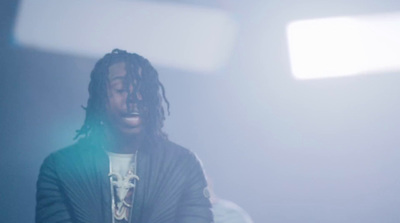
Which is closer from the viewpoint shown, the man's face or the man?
the man

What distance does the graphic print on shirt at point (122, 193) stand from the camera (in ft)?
6.24

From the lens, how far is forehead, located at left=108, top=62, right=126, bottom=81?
211cm

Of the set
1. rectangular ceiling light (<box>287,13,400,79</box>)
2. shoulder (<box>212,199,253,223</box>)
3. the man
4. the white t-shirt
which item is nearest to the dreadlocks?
the man

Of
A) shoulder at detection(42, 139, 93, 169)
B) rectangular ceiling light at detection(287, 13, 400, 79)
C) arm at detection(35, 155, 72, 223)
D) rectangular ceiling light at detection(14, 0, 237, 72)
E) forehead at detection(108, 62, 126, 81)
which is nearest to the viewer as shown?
arm at detection(35, 155, 72, 223)

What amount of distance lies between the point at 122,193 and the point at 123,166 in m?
0.13

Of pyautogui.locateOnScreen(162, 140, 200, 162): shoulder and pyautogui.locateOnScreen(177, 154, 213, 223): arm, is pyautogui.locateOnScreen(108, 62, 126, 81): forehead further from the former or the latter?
pyautogui.locateOnScreen(177, 154, 213, 223): arm

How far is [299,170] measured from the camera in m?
2.20

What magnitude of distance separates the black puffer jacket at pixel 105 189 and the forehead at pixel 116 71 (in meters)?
0.33

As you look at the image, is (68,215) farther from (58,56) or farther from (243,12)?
(243,12)

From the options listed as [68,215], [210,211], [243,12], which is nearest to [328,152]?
[210,211]

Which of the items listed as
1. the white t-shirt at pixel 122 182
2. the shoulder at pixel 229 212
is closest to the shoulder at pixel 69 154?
the white t-shirt at pixel 122 182

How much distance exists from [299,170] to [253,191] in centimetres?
26

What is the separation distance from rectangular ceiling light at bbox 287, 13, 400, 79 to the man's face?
90cm

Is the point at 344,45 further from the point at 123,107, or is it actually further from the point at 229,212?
the point at 123,107
